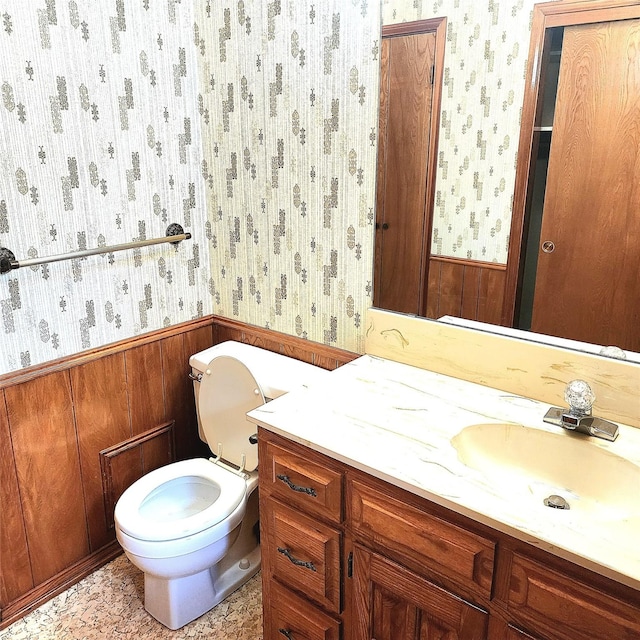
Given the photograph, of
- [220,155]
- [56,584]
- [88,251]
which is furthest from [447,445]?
[56,584]

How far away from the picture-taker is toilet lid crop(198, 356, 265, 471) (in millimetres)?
1952

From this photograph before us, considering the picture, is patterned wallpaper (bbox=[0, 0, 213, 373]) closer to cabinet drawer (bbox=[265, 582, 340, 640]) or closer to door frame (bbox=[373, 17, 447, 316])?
door frame (bbox=[373, 17, 447, 316])

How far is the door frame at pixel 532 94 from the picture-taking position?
1.30 meters

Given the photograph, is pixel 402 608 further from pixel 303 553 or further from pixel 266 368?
pixel 266 368

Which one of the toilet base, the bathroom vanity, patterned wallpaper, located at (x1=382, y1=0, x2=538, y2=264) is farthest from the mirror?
the toilet base

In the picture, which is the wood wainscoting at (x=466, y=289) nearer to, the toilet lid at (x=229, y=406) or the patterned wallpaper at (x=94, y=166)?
the toilet lid at (x=229, y=406)

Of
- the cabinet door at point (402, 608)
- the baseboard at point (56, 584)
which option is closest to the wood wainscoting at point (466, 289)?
the cabinet door at point (402, 608)

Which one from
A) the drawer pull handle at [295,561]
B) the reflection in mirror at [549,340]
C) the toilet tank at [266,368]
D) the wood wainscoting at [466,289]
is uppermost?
the wood wainscoting at [466,289]

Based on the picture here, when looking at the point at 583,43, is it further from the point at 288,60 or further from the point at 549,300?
the point at 288,60

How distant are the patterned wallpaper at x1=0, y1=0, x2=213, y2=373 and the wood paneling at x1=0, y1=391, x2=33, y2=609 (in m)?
0.25

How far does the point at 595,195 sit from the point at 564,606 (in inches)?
35.1

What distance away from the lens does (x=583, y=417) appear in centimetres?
135

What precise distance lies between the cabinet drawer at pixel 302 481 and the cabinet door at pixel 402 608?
118mm

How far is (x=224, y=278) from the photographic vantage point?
2271 mm
